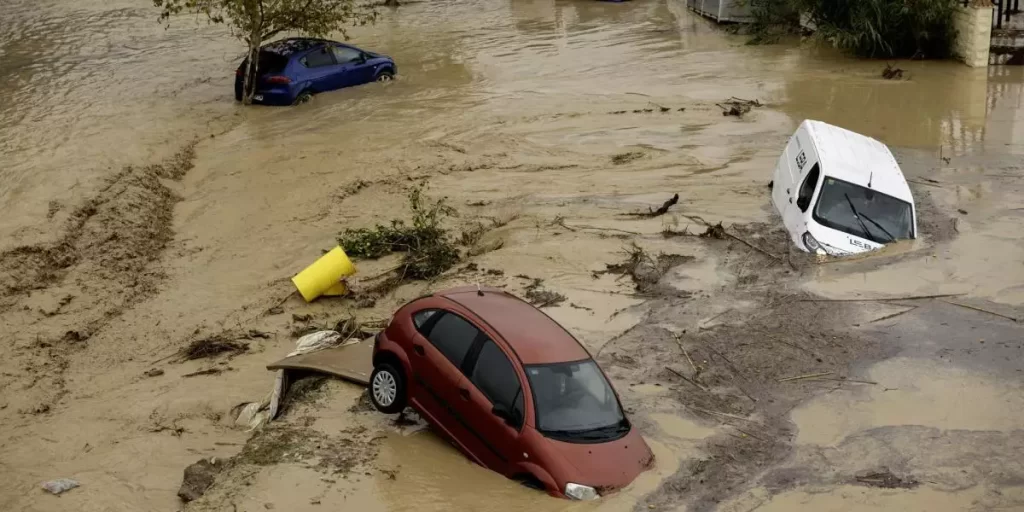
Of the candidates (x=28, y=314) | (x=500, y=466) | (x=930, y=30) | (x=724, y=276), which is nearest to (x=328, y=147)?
(x=28, y=314)

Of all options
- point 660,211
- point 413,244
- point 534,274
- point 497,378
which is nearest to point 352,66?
point 413,244

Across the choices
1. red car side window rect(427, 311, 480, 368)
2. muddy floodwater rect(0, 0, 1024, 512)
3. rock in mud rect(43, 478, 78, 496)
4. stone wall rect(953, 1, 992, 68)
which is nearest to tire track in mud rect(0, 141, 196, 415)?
muddy floodwater rect(0, 0, 1024, 512)

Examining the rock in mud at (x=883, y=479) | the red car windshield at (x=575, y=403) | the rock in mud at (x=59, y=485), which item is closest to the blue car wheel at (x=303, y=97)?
the rock in mud at (x=59, y=485)

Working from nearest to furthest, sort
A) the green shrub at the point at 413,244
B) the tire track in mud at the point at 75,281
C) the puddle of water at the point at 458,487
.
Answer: the puddle of water at the point at 458,487, the tire track in mud at the point at 75,281, the green shrub at the point at 413,244

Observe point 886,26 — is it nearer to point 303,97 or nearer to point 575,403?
point 303,97

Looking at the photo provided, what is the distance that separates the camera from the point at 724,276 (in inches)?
561

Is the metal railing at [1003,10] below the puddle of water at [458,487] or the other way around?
the other way around

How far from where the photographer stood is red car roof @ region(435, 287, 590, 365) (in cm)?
948

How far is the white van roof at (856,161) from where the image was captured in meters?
14.8

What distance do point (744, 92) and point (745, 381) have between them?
46.2ft

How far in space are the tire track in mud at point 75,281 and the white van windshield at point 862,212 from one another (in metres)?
8.95

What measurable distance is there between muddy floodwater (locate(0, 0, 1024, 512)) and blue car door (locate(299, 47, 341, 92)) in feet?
2.54

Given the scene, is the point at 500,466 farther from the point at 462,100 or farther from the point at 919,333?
the point at 462,100

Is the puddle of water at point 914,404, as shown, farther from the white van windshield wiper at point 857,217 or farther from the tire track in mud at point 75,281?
the tire track in mud at point 75,281
